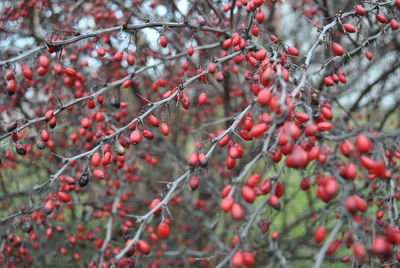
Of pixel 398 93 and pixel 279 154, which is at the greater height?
pixel 398 93

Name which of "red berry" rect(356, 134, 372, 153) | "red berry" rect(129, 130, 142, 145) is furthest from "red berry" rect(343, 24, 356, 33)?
"red berry" rect(129, 130, 142, 145)

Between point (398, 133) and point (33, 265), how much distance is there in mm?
3317

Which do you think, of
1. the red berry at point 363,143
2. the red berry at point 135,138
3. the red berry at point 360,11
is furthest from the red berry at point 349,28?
the red berry at point 135,138

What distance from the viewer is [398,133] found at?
1712 millimetres

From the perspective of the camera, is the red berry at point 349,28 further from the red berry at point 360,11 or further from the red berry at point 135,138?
the red berry at point 135,138

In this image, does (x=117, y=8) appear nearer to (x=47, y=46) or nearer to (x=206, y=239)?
(x=47, y=46)

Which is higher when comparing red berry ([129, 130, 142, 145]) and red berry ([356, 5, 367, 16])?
red berry ([356, 5, 367, 16])

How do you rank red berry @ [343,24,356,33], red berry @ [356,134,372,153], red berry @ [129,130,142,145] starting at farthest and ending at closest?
1. red berry @ [343,24,356,33]
2. red berry @ [129,130,142,145]
3. red berry @ [356,134,372,153]

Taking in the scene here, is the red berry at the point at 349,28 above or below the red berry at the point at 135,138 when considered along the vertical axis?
above

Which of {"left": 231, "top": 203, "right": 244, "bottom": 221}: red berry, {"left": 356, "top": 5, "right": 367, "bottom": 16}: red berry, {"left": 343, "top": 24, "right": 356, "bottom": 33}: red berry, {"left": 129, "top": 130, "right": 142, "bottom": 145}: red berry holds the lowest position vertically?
{"left": 231, "top": 203, "right": 244, "bottom": 221}: red berry

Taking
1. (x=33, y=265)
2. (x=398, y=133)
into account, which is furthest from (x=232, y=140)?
(x=33, y=265)

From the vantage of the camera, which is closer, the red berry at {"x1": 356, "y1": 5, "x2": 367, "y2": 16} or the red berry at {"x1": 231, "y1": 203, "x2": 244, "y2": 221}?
the red berry at {"x1": 231, "y1": 203, "x2": 244, "y2": 221}

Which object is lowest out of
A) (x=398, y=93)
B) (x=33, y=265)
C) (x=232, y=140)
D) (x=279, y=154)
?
(x=33, y=265)

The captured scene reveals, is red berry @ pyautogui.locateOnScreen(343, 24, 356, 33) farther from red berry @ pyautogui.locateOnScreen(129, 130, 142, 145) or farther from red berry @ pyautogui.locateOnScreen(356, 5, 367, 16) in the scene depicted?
red berry @ pyautogui.locateOnScreen(129, 130, 142, 145)
